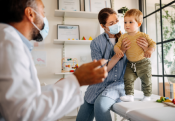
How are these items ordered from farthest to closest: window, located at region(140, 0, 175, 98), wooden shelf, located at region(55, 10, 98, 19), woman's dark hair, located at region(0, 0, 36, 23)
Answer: wooden shelf, located at region(55, 10, 98, 19), window, located at region(140, 0, 175, 98), woman's dark hair, located at region(0, 0, 36, 23)

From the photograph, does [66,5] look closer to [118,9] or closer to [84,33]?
[84,33]

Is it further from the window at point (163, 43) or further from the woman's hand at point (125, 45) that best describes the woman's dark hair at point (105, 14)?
the window at point (163, 43)

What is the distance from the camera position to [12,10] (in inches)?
28.3

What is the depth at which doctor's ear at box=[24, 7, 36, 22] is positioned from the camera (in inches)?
29.9

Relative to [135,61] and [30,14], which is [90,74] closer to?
[30,14]

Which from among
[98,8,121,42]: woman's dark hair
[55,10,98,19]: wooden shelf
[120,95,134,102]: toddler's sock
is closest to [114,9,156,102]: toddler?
[120,95,134,102]: toddler's sock

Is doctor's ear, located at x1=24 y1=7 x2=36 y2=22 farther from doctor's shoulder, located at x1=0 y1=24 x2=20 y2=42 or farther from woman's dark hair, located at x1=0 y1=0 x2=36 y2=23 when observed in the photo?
doctor's shoulder, located at x1=0 y1=24 x2=20 y2=42

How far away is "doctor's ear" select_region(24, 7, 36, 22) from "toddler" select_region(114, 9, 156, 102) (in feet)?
2.58

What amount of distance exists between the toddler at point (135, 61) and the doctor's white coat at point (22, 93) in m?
0.84

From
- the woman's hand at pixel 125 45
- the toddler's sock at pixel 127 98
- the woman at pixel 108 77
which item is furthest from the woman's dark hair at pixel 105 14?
the toddler's sock at pixel 127 98

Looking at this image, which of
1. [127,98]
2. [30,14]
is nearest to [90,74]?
[30,14]

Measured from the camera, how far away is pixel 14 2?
0.72 meters

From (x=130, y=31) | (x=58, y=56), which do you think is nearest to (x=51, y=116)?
(x=130, y=31)

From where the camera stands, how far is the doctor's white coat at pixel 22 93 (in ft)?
1.57
